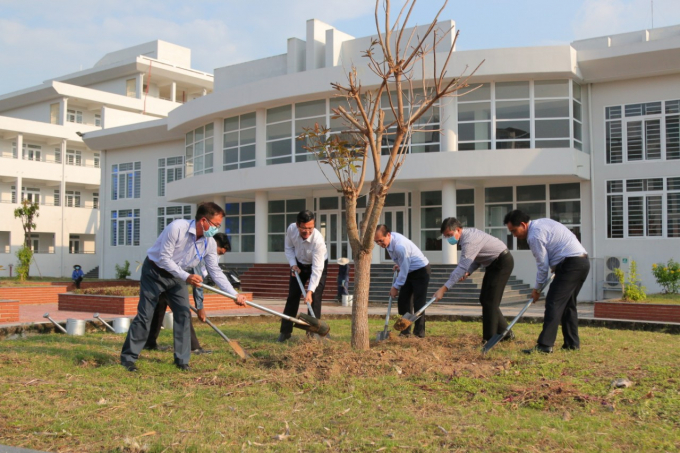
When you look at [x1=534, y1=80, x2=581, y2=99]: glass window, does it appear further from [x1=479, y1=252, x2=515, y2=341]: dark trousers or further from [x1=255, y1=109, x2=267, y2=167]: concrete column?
[x1=479, y1=252, x2=515, y2=341]: dark trousers

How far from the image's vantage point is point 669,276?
1644 centimetres

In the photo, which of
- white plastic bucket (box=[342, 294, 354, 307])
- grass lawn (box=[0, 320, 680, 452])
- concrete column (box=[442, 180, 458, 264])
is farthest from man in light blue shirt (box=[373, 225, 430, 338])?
concrete column (box=[442, 180, 458, 264])

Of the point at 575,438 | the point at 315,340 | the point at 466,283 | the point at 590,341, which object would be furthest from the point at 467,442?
the point at 466,283

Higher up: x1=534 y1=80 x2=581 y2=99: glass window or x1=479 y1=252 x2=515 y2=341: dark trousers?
x1=534 y1=80 x2=581 y2=99: glass window

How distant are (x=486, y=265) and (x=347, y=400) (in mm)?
3502

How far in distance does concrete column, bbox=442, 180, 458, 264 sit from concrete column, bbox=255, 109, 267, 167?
23.0ft

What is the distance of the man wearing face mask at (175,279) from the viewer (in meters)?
6.34

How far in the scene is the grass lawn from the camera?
3977 mm

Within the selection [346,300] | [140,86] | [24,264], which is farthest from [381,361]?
[140,86]

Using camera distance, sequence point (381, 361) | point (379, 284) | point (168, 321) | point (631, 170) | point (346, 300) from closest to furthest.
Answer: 1. point (381, 361)
2. point (168, 321)
3. point (346, 300)
4. point (631, 170)
5. point (379, 284)

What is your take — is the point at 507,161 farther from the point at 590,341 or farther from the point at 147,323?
the point at 147,323

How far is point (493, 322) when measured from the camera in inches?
297

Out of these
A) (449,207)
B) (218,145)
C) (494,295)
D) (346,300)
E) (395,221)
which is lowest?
(346,300)

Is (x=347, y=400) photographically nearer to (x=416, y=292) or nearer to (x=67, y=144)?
(x=416, y=292)
